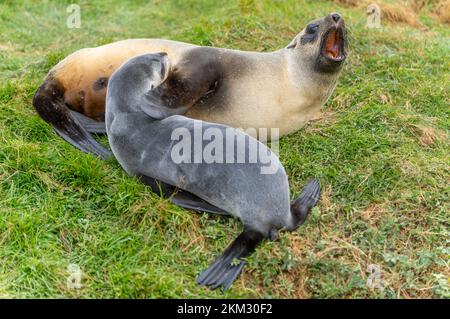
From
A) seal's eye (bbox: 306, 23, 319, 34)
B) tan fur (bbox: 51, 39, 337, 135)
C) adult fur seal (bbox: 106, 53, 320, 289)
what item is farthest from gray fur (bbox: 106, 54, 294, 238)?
seal's eye (bbox: 306, 23, 319, 34)

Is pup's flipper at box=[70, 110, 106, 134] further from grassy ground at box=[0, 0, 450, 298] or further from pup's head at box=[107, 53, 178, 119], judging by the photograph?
pup's head at box=[107, 53, 178, 119]

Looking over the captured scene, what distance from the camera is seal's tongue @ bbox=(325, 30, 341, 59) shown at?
183 inches

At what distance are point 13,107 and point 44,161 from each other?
3.16 feet

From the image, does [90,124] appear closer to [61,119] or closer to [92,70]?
[61,119]

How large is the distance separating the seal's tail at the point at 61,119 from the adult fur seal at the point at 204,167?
40 centimetres

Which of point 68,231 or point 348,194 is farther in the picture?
point 348,194

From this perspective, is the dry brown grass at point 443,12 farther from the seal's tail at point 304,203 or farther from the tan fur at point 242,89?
the seal's tail at point 304,203

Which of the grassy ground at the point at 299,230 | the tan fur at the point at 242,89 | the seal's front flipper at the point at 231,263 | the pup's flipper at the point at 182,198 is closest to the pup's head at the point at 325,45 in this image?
the tan fur at the point at 242,89

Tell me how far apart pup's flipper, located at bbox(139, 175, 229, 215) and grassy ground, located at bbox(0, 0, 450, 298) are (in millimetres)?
54

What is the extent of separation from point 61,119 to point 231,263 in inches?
78.7

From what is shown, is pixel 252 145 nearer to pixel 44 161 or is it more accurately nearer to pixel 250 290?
pixel 250 290

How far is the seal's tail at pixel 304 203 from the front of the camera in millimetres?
4004

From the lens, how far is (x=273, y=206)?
381 centimetres

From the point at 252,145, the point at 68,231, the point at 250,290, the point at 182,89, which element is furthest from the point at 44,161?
the point at 250,290
